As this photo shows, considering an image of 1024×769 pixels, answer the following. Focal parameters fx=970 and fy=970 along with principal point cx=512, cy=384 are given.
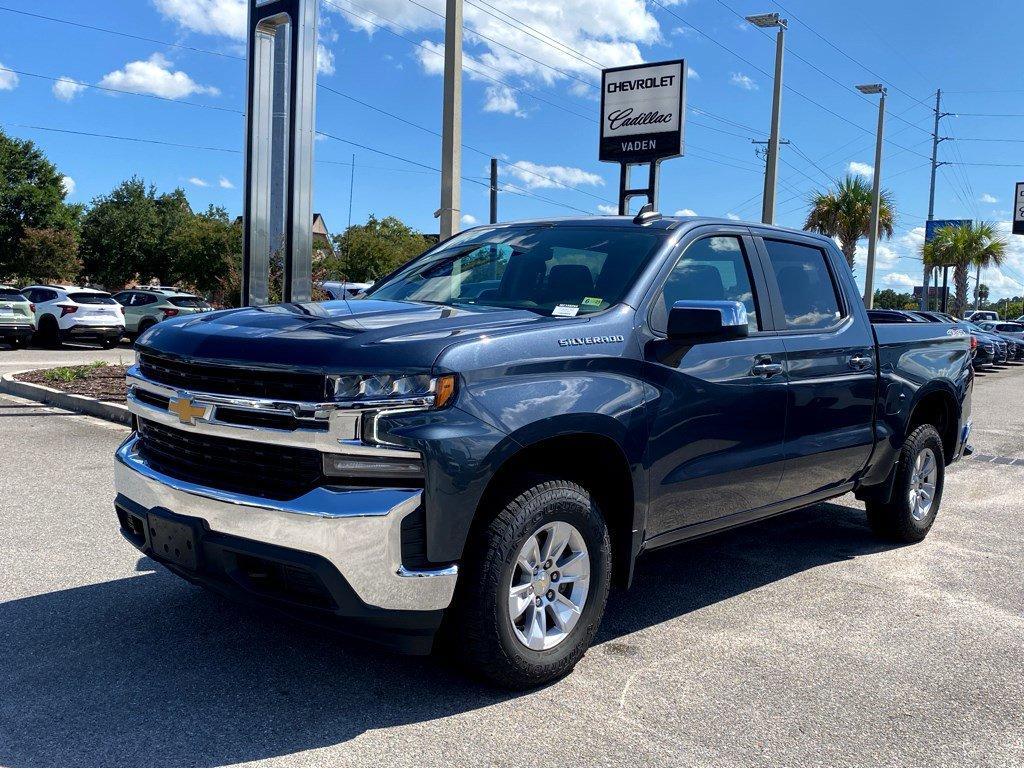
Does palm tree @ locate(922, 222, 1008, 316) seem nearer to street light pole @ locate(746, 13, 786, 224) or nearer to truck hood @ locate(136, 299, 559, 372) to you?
street light pole @ locate(746, 13, 786, 224)

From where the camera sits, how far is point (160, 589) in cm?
480

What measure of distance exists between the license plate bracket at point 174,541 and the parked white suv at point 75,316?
21430mm

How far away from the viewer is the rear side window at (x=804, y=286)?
5.16m

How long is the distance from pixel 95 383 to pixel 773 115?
53.0 ft

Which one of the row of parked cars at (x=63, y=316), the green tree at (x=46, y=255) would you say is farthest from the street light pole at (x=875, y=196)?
the green tree at (x=46, y=255)

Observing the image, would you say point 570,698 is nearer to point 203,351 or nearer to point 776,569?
point 203,351

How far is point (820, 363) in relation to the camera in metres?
5.12

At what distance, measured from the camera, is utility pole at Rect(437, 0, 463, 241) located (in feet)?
37.9

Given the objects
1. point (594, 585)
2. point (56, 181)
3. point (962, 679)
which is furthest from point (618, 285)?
point (56, 181)

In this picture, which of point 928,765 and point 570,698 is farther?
point 570,698

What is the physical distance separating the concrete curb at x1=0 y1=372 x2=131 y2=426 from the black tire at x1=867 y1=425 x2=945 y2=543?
7360mm

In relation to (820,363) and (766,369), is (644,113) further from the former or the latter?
(766,369)

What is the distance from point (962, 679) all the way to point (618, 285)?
219cm

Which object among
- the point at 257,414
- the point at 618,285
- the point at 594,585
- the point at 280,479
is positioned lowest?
the point at 594,585
